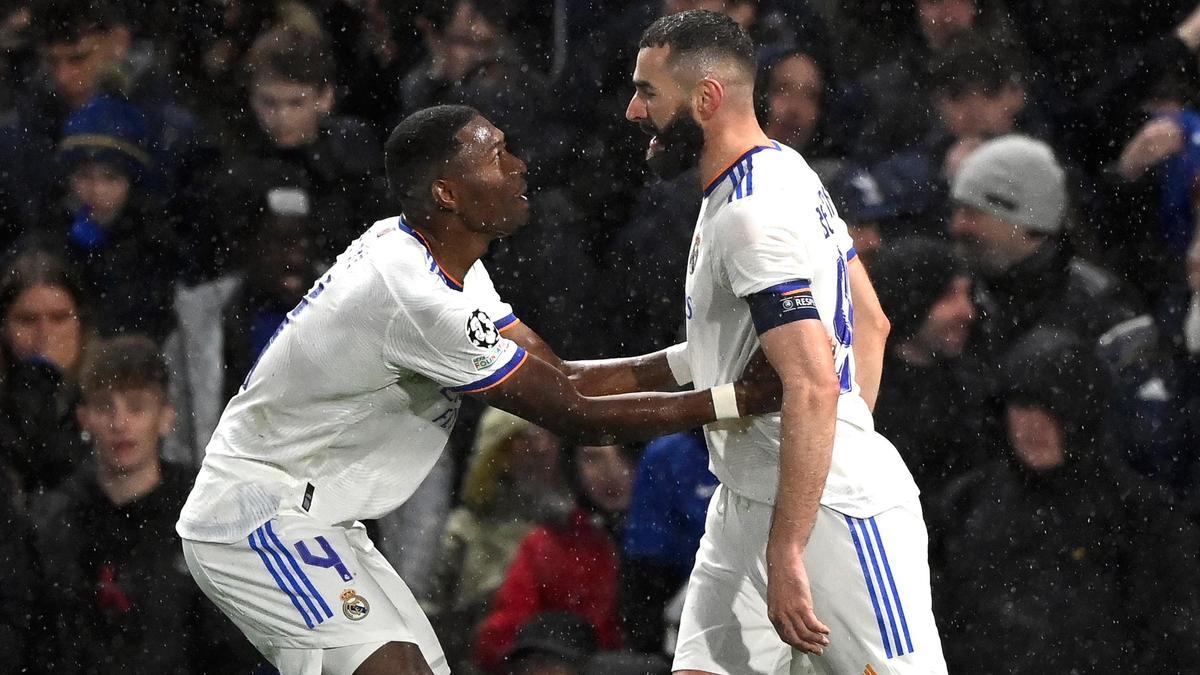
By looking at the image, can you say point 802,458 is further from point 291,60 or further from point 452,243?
point 291,60

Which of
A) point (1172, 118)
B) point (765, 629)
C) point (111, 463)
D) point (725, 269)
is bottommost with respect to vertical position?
point (765, 629)

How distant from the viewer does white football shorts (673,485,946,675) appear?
356cm

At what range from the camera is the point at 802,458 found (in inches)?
135

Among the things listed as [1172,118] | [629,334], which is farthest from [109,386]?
[1172,118]

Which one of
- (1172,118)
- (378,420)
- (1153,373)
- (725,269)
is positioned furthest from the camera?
(1172,118)

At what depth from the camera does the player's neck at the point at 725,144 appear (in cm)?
375

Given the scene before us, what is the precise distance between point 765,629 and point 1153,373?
6.90 feet

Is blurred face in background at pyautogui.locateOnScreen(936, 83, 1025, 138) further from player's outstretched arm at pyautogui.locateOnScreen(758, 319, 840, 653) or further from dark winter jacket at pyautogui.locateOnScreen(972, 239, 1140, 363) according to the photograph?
player's outstretched arm at pyautogui.locateOnScreen(758, 319, 840, 653)


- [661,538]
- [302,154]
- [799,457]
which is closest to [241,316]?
[302,154]

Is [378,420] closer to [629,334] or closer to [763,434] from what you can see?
[763,434]

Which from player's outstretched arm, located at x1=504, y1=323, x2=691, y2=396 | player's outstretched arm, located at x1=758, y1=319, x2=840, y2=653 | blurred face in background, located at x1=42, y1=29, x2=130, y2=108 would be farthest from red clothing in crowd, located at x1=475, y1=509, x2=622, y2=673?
blurred face in background, located at x1=42, y1=29, x2=130, y2=108

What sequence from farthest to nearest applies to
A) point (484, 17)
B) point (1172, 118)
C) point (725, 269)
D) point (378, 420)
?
point (484, 17) → point (1172, 118) → point (378, 420) → point (725, 269)

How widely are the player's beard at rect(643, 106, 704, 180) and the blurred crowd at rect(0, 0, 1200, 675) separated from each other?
1.57 meters

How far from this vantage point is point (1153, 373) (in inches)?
208
